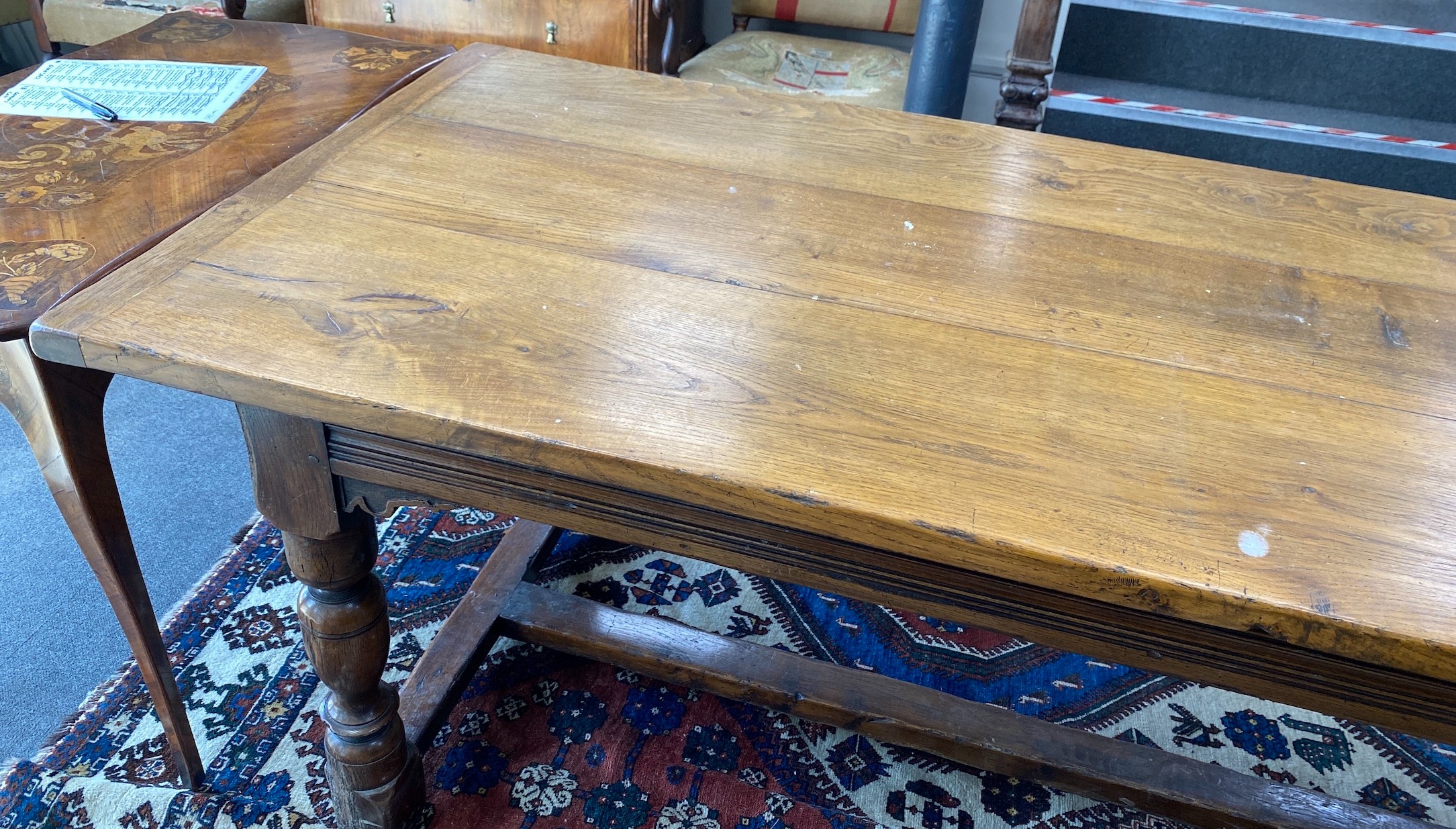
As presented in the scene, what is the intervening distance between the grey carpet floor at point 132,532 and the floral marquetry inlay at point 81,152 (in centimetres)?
71

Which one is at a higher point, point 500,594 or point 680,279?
point 680,279

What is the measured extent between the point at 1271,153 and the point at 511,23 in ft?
6.87

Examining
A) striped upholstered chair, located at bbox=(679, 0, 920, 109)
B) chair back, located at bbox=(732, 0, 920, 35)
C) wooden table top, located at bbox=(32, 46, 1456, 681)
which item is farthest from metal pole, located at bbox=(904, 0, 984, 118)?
wooden table top, located at bbox=(32, 46, 1456, 681)

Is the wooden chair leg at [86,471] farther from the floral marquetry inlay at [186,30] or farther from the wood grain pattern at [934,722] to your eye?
the floral marquetry inlay at [186,30]

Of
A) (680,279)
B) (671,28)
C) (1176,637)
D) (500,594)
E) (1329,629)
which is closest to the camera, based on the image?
(1329,629)

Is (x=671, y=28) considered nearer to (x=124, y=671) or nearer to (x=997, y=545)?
(x=124, y=671)

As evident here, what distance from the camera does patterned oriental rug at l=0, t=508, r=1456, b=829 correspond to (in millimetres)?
1295

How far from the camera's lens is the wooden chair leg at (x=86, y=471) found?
0.99 meters

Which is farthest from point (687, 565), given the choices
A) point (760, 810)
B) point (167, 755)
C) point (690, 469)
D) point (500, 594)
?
point (690, 469)

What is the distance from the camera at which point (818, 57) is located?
2719mm

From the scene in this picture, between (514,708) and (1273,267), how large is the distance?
1182mm

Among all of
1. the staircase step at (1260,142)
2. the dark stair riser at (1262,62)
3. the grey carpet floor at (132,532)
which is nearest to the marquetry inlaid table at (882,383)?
the grey carpet floor at (132,532)

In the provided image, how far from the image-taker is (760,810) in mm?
1321

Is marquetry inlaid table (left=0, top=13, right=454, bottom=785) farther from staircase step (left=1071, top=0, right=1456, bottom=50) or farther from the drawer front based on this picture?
staircase step (left=1071, top=0, right=1456, bottom=50)
